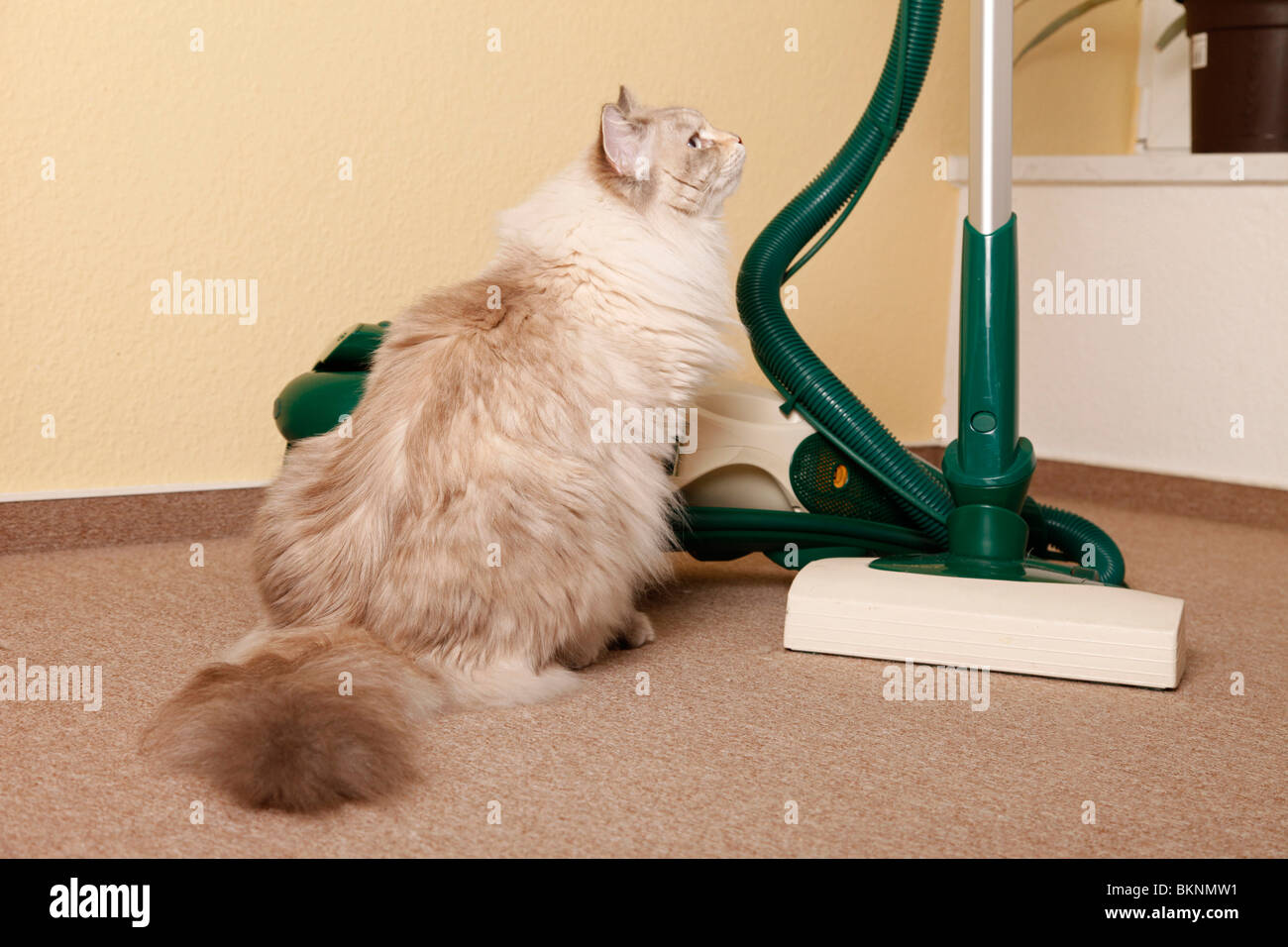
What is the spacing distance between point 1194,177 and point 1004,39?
1459mm

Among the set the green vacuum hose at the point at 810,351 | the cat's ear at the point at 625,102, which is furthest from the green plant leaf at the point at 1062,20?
the cat's ear at the point at 625,102

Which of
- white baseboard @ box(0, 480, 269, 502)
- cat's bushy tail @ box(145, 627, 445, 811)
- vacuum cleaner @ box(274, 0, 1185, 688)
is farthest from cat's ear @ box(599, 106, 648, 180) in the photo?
white baseboard @ box(0, 480, 269, 502)

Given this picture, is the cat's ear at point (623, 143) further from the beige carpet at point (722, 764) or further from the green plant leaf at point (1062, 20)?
the green plant leaf at point (1062, 20)

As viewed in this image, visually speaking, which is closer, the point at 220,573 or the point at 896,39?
the point at 896,39

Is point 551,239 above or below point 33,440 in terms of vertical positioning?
above

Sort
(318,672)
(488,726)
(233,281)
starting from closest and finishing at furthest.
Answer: (318,672) → (488,726) → (233,281)

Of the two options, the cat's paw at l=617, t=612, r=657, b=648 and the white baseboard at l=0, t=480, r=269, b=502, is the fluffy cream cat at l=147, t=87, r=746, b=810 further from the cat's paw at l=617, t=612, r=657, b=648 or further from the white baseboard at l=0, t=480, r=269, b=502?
the white baseboard at l=0, t=480, r=269, b=502

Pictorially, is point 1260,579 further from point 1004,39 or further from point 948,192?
point 948,192

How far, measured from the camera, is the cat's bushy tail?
4.02 feet

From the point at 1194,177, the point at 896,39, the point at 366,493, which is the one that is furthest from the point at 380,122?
the point at 1194,177

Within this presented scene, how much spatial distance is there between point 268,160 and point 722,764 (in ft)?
5.93

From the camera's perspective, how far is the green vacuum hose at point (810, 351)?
2133 millimetres

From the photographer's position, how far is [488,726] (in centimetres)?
156

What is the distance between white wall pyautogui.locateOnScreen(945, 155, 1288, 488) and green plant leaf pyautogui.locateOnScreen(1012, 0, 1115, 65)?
0.35 m
